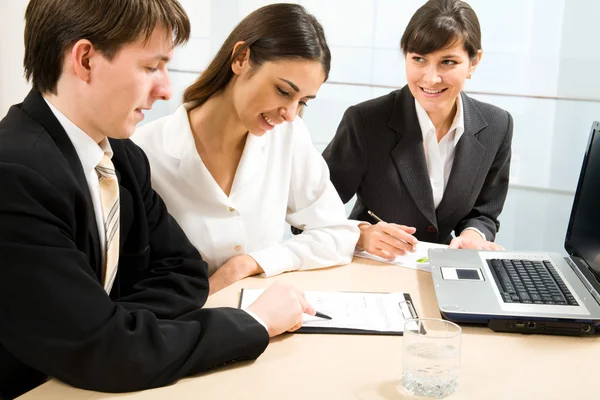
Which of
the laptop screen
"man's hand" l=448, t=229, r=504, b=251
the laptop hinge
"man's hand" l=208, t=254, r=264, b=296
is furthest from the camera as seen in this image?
"man's hand" l=448, t=229, r=504, b=251

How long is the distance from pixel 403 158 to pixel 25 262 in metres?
1.58

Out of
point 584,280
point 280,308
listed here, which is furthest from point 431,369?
point 584,280

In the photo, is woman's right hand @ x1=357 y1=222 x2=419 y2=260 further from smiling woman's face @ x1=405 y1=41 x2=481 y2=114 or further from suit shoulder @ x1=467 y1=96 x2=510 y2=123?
suit shoulder @ x1=467 y1=96 x2=510 y2=123

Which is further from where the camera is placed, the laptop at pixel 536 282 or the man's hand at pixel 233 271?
the man's hand at pixel 233 271

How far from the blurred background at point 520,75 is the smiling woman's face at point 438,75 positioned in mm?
1394

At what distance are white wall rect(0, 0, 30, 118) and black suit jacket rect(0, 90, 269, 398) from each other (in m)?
2.90

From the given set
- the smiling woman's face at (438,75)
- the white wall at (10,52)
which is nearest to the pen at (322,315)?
the smiling woman's face at (438,75)

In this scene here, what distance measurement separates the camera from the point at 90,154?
4.06ft

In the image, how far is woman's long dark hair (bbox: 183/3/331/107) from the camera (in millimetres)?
1779

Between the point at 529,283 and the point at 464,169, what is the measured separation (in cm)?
91

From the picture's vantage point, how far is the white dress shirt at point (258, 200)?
72.7 inches

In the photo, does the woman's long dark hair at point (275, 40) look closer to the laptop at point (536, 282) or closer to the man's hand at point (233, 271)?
the man's hand at point (233, 271)

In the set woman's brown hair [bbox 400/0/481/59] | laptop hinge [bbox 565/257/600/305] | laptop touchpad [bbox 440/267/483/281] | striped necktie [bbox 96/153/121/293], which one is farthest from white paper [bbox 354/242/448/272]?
striped necktie [bbox 96/153/121/293]

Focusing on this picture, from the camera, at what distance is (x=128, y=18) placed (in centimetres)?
117
